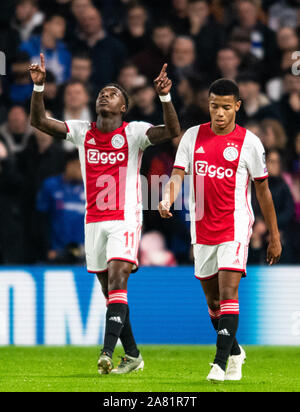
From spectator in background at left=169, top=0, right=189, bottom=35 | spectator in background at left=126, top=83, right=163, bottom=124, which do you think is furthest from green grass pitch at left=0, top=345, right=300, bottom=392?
spectator in background at left=169, top=0, right=189, bottom=35

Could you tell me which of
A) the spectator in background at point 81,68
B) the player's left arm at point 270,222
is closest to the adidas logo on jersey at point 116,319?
the player's left arm at point 270,222

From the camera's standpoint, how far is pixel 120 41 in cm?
1425

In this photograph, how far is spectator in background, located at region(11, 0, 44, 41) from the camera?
47.2 ft

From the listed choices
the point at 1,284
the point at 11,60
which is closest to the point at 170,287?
the point at 1,284

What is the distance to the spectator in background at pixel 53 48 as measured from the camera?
14.0 meters

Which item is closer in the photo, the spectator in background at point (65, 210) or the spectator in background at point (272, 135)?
the spectator in background at point (65, 210)

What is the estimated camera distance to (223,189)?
321 inches

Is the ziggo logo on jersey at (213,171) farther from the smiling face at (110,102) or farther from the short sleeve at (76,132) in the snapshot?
the short sleeve at (76,132)

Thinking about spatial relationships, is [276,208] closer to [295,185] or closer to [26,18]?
[295,185]

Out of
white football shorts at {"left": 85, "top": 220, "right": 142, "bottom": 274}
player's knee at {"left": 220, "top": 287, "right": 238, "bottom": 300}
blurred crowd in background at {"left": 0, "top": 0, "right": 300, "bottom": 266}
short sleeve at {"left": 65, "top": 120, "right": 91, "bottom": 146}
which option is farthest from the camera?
blurred crowd in background at {"left": 0, "top": 0, "right": 300, "bottom": 266}

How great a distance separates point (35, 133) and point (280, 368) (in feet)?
15.7

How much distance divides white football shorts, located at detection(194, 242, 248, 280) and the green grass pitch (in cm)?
86

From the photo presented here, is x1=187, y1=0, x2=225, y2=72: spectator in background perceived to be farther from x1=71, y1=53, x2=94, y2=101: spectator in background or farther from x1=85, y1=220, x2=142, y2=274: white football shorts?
x1=85, y1=220, x2=142, y2=274: white football shorts

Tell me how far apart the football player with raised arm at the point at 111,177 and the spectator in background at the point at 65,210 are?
10.2ft
